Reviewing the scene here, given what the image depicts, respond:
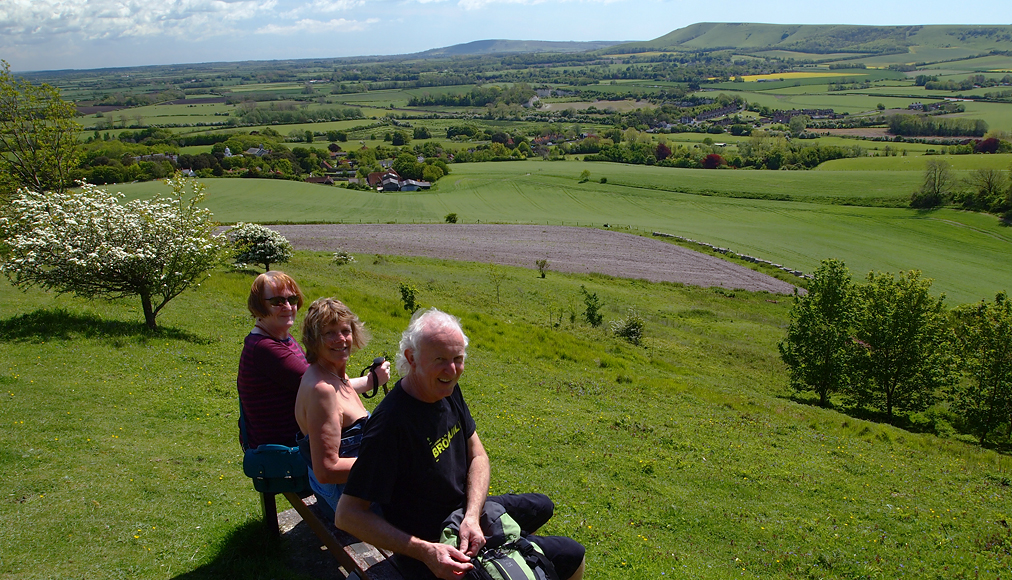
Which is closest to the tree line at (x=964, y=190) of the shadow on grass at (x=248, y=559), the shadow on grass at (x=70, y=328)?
the shadow on grass at (x=70, y=328)

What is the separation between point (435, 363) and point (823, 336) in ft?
80.3

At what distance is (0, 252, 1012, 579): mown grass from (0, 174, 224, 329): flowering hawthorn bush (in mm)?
1249

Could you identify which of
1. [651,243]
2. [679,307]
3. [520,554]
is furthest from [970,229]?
[520,554]

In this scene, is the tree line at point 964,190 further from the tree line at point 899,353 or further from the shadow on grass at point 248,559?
the shadow on grass at point 248,559

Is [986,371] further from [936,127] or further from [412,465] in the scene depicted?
[936,127]

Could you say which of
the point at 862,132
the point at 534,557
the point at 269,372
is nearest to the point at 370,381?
the point at 269,372

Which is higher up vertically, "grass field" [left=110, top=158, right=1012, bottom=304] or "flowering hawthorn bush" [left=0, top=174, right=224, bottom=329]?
"flowering hawthorn bush" [left=0, top=174, right=224, bottom=329]

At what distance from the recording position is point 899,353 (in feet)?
79.2

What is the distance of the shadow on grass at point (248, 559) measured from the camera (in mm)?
5219

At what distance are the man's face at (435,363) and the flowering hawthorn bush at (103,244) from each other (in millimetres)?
11790

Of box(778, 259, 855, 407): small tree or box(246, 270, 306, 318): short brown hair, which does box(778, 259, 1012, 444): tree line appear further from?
box(246, 270, 306, 318): short brown hair

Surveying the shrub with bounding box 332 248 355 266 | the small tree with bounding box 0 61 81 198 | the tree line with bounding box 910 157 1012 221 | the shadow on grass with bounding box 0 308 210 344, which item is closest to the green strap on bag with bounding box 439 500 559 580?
the shadow on grass with bounding box 0 308 210 344

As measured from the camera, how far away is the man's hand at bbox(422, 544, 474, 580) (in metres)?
3.98

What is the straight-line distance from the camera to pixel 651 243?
180ft
